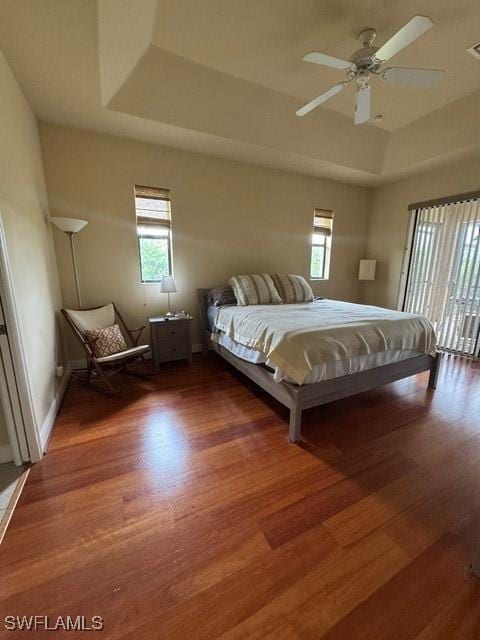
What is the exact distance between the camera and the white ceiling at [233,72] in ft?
5.93

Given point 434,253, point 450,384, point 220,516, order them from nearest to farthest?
point 220,516
point 450,384
point 434,253

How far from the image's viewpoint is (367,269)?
15.8 feet

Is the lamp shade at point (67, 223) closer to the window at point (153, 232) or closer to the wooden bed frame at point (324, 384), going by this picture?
the window at point (153, 232)

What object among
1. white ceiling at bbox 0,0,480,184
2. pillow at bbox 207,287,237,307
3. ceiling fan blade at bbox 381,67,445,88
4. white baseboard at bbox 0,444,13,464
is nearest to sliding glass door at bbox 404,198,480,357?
white ceiling at bbox 0,0,480,184

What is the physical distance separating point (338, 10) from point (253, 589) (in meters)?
3.45

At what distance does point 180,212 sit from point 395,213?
3638 millimetres

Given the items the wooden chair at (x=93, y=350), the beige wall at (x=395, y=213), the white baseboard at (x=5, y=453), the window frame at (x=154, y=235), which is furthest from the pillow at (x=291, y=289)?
the white baseboard at (x=5, y=453)

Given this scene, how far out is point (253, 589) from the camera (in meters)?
1.06

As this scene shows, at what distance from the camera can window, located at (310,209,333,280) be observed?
454 cm

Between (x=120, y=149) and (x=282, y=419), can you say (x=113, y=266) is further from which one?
(x=282, y=419)

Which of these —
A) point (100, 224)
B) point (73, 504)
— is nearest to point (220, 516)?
point (73, 504)

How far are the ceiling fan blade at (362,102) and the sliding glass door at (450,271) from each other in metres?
2.40

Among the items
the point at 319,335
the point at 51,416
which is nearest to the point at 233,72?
the point at 319,335

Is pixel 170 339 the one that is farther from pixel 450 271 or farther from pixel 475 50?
pixel 450 271
